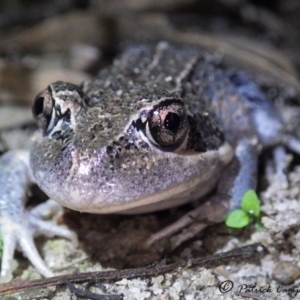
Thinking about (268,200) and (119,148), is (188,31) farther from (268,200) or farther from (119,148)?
(119,148)

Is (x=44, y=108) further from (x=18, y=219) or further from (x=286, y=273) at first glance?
(x=286, y=273)

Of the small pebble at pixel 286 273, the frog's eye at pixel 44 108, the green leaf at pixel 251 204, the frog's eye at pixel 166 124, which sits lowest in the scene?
the small pebble at pixel 286 273

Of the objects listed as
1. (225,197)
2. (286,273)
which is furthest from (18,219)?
(286,273)

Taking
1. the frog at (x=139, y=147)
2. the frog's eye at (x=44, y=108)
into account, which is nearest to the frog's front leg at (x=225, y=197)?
the frog at (x=139, y=147)

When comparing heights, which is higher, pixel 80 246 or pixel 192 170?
pixel 192 170

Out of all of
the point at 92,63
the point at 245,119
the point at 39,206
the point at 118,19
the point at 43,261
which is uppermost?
the point at 118,19

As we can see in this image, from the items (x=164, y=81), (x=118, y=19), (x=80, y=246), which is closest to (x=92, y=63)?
(x=118, y=19)

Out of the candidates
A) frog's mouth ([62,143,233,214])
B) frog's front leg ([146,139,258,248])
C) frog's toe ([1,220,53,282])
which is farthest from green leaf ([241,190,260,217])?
frog's toe ([1,220,53,282])

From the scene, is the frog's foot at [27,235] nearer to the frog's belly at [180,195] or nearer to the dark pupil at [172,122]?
the frog's belly at [180,195]
